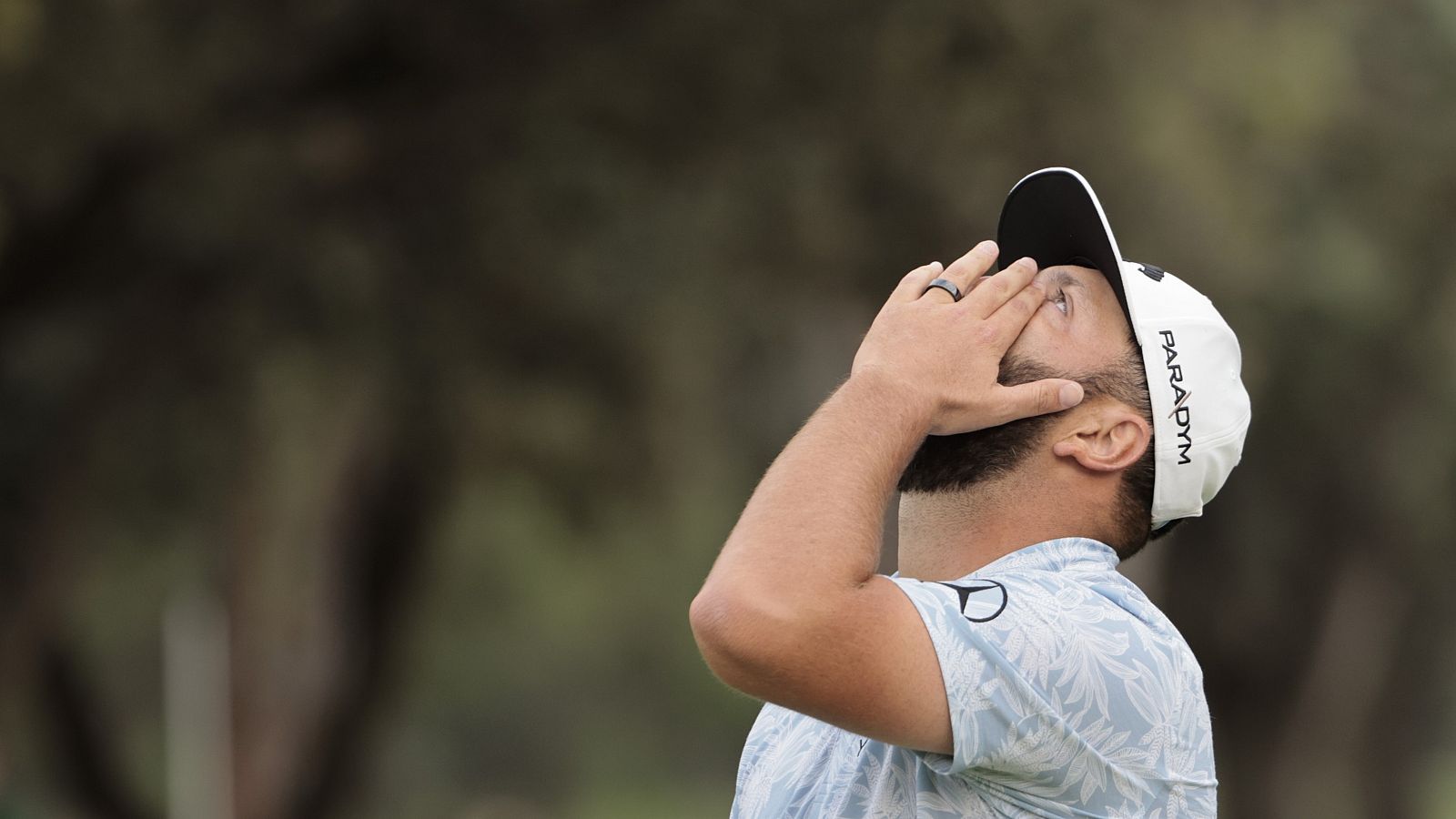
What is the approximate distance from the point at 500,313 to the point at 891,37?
335cm

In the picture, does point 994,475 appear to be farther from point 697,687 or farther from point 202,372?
point 697,687

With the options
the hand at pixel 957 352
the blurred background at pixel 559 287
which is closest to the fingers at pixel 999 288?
the hand at pixel 957 352

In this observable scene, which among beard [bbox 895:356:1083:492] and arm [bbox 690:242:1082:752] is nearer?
arm [bbox 690:242:1082:752]

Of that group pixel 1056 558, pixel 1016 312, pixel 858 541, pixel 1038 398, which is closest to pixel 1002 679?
pixel 858 541

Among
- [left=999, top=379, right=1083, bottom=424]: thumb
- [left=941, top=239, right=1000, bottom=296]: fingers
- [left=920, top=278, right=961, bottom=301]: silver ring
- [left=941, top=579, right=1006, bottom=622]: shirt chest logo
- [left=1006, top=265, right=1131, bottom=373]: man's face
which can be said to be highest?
[left=941, top=239, right=1000, bottom=296]: fingers

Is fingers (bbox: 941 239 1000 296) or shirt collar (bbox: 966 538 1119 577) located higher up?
fingers (bbox: 941 239 1000 296)

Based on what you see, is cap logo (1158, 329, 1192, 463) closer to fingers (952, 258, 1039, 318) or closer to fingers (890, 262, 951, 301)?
fingers (952, 258, 1039, 318)

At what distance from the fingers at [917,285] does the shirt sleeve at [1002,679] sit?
50 cm

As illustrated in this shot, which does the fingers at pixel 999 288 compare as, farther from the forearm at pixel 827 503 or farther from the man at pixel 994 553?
the forearm at pixel 827 503

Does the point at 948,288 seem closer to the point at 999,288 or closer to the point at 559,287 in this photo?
the point at 999,288

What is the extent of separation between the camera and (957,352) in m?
2.59

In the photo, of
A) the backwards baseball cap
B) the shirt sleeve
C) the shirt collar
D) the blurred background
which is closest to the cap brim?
the backwards baseball cap

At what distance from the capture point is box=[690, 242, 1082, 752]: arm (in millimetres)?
2232

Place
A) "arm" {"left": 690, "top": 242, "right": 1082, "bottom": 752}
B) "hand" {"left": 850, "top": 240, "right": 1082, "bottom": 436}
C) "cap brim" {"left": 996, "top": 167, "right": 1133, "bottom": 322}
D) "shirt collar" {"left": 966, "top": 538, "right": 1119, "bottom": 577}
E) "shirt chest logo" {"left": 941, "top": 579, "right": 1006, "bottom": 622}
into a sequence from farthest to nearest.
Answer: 1. "cap brim" {"left": 996, "top": 167, "right": 1133, "bottom": 322}
2. "shirt collar" {"left": 966, "top": 538, "right": 1119, "bottom": 577}
3. "hand" {"left": 850, "top": 240, "right": 1082, "bottom": 436}
4. "shirt chest logo" {"left": 941, "top": 579, "right": 1006, "bottom": 622}
5. "arm" {"left": 690, "top": 242, "right": 1082, "bottom": 752}
